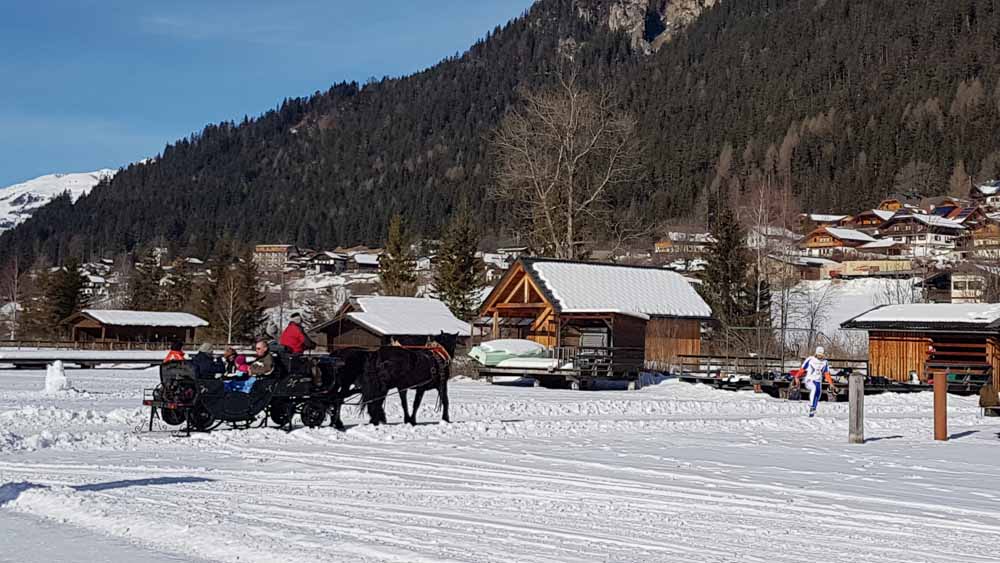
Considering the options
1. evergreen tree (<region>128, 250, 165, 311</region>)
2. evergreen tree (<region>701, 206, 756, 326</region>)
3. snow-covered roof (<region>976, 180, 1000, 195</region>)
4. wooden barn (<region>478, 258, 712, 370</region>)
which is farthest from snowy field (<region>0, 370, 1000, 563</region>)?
snow-covered roof (<region>976, 180, 1000, 195</region>)

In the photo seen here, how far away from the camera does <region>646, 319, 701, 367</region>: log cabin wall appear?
4344 centimetres

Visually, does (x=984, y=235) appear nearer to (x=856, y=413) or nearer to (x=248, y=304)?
(x=248, y=304)

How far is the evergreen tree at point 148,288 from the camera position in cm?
9550

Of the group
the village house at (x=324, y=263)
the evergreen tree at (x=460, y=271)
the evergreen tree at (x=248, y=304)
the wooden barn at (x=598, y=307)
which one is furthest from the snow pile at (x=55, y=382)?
the village house at (x=324, y=263)

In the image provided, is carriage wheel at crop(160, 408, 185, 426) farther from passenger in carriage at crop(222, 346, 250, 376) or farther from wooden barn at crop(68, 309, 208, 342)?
wooden barn at crop(68, 309, 208, 342)

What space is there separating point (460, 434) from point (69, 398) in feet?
40.8

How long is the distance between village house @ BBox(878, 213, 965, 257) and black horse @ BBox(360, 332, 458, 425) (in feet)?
349

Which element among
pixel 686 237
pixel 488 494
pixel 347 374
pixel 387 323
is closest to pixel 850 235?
pixel 686 237

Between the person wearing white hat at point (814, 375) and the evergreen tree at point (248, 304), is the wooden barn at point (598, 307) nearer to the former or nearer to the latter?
the person wearing white hat at point (814, 375)

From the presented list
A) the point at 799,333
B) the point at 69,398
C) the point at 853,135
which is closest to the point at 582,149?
the point at 799,333

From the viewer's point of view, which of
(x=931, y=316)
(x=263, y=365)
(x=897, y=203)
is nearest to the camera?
(x=263, y=365)

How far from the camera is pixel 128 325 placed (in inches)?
2975

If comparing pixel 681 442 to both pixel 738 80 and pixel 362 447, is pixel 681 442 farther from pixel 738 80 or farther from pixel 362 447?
pixel 738 80

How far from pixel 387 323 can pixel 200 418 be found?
38.5 metres
